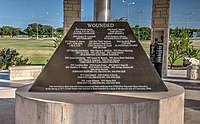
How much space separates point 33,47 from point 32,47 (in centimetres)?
8

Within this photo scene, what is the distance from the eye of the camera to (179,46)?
16078 millimetres

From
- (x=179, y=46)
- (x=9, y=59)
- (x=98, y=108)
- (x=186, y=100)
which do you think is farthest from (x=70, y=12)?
(x=98, y=108)

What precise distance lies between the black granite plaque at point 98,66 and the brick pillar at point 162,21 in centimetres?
845

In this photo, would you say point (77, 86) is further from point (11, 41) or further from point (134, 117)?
point (11, 41)

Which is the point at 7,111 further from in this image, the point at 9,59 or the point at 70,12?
the point at 9,59

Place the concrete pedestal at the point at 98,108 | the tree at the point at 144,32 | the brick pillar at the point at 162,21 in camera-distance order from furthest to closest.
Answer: the tree at the point at 144,32 < the brick pillar at the point at 162,21 < the concrete pedestal at the point at 98,108

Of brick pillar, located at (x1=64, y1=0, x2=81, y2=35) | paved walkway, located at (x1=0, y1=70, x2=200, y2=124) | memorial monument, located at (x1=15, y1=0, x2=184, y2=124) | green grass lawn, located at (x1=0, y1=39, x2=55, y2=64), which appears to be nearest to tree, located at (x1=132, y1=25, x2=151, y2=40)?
green grass lawn, located at (x1=0, y1=39, x2=55, y2=64)

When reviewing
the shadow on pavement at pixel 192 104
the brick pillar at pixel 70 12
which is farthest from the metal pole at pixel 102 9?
the brick pillar at pixel 70 12

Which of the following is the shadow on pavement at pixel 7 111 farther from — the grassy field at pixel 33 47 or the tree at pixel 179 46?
the tree at pixel 179 46

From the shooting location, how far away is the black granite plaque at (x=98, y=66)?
432 cm

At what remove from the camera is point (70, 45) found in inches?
173

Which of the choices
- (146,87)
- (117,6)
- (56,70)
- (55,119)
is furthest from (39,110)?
(117,6)

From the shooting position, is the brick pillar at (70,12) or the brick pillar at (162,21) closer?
the brick pillar at (162,21)

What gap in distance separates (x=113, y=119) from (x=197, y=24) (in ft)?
49.5
